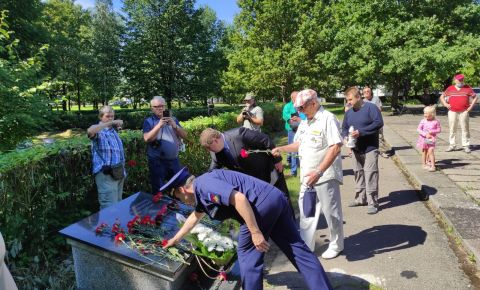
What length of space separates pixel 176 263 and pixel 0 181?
6.38 ft

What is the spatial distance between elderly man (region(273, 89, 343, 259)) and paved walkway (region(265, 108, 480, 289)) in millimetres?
431

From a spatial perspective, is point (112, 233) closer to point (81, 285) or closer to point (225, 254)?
point (81, 285)

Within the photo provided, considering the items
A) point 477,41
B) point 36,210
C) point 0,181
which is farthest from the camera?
point 477,41

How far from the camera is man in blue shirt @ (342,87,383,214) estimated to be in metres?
5.59

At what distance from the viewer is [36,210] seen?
4254 millimetres

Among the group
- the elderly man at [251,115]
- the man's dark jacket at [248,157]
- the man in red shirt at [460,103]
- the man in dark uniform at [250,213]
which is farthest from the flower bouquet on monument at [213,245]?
the man in red shirt at [460,103]

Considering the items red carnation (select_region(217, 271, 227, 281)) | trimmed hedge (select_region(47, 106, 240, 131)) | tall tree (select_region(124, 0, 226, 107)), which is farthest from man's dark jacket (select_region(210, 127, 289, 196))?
tall tree (select_region(124, 0, 226, 107))

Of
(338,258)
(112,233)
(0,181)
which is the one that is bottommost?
(338,258)

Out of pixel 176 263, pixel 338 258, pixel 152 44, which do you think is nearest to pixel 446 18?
pixel 152 44

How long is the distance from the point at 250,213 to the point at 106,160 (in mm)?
2739

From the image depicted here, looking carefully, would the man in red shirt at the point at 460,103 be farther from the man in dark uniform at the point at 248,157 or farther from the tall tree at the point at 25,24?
the tall tree at the point at 25,24

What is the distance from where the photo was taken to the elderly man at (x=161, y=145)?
555cm

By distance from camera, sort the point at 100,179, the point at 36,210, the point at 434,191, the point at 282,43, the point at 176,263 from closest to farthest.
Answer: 1. the point at 176,263
2. the point at 36,210
3. the point at 100,179
4. the point at 434,191
5. the point at 282,43

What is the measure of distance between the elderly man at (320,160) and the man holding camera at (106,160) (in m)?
2.08
